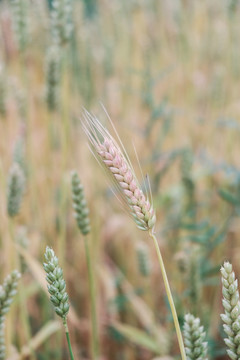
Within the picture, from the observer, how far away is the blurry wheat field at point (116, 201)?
1.13m

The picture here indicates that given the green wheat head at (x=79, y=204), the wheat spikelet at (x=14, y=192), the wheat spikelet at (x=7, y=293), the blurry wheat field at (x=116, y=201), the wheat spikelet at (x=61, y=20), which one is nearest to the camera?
the wheat spikelet at (x=7, y=293)

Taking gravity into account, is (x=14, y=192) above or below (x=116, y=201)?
above

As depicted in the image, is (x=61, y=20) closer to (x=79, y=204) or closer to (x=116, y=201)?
(x=79, y=204)

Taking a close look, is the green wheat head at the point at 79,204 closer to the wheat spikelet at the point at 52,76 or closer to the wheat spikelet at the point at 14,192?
the wheat spikelet at the point at 14,192

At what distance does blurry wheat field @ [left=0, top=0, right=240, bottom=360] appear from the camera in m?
1.13

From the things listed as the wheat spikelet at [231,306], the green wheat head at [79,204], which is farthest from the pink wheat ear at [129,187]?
the green wheat head at [79,204]

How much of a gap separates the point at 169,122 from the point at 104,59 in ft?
1.49

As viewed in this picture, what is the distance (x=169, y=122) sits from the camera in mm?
1657

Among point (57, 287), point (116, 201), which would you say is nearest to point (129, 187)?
point (57, 287)

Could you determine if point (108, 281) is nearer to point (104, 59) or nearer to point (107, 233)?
point (107, 233)

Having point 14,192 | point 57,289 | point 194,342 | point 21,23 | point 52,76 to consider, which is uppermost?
point 21,23

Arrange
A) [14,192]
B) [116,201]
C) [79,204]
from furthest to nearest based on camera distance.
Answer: [116,201] < [14,192] < [79,204]

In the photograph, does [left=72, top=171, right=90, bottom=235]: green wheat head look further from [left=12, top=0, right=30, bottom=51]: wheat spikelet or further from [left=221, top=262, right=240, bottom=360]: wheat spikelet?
[left=12, top=0, right=30, bottom=51]: wheat spikelet

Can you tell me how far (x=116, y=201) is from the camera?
1.74 meters
